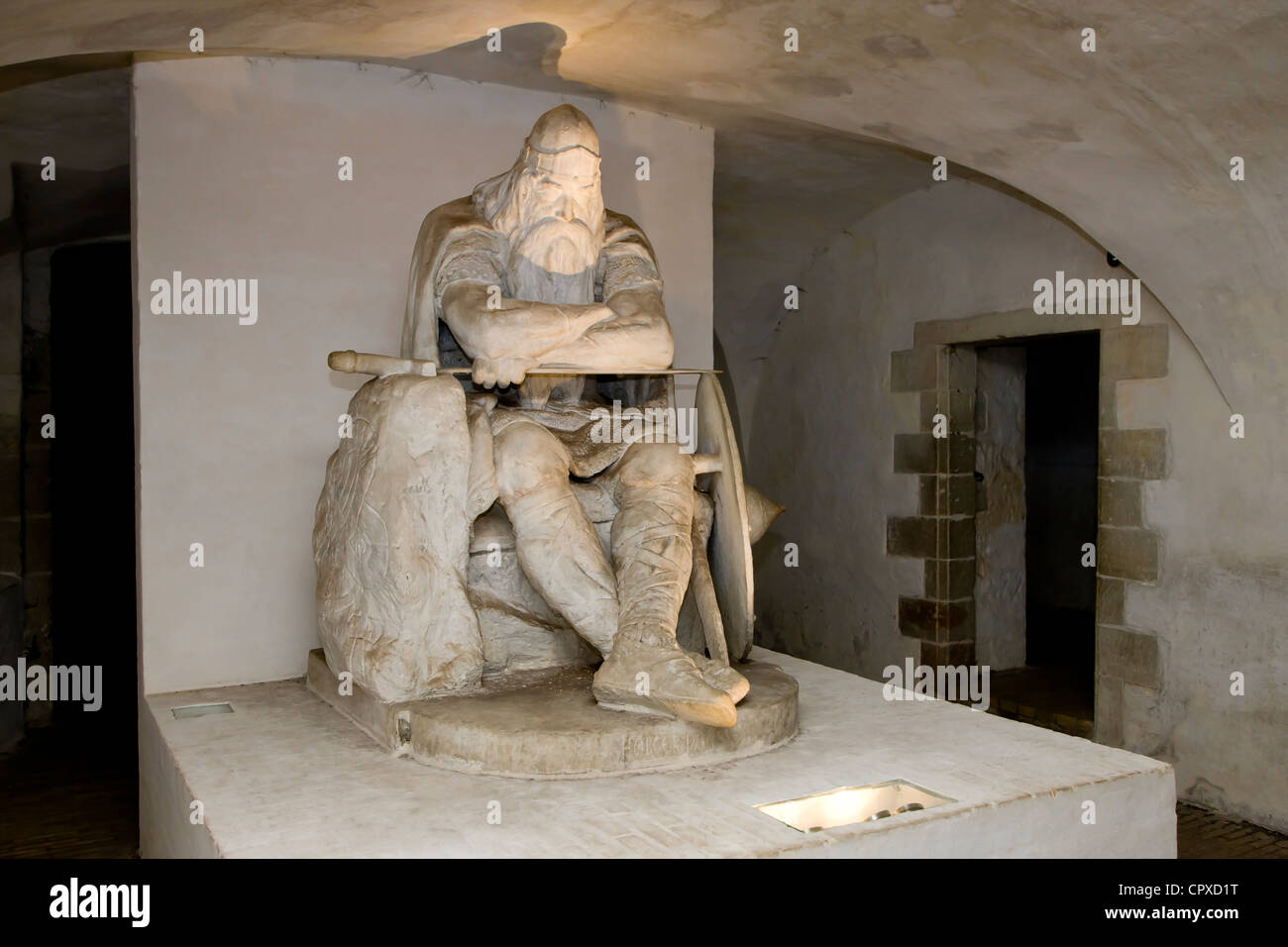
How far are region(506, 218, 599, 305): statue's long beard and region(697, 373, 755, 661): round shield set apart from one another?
19.5 inches

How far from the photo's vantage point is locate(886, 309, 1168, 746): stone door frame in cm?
463

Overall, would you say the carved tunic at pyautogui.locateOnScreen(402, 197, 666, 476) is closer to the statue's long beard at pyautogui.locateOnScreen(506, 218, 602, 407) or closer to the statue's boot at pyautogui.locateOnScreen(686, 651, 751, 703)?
the statue's long beard at pyautogui.locateOnScreen(506, 218, 602, 407)

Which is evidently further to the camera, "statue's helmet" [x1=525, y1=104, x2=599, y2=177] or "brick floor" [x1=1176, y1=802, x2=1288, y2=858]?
"brick floor" [x1=1176, y1=802, x2=1288, y2=858]

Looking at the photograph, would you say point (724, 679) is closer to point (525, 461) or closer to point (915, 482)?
A: point (525, 461)

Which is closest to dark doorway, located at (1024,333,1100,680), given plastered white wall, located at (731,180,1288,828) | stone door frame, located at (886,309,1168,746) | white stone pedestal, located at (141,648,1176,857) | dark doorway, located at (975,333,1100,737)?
dark doorway, located at (975,333,1100,737)

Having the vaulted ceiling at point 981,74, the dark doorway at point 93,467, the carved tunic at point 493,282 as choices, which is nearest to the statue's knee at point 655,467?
the carved tunic at point 493,282

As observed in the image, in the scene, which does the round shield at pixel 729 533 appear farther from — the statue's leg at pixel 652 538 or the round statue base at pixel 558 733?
the round statue base at pixel 558 733

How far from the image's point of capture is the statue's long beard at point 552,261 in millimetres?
3418

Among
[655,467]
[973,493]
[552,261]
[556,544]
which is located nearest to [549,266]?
[552,261]

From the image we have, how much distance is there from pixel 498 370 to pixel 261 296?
1.32 m

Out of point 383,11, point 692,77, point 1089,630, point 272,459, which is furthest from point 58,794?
point 1089,630

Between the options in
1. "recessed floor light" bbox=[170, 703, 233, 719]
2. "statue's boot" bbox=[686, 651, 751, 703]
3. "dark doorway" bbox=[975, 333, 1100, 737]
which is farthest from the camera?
"dark doorway" bbox=[975, 333, 1100, 737]
